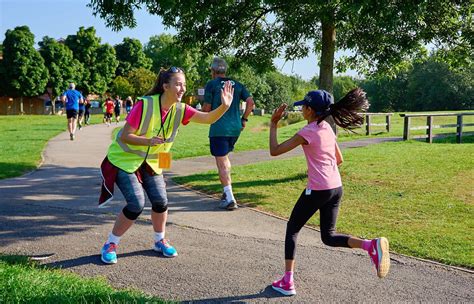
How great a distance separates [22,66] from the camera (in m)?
62.7

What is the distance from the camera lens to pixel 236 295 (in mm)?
4105

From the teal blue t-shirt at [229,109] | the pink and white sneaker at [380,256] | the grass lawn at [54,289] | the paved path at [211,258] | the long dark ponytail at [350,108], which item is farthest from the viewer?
the teal blue t-shirt at [229,109]

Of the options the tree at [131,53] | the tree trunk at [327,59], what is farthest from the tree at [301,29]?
the tree at [131,53]

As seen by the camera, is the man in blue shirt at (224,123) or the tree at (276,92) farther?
the tree at (276,92)

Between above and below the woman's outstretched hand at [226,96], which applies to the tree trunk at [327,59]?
above

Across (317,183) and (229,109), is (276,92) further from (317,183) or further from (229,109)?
(317,183)

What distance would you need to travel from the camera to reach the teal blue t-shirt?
7340 millimetres

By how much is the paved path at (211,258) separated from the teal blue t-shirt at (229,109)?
1.16 meters

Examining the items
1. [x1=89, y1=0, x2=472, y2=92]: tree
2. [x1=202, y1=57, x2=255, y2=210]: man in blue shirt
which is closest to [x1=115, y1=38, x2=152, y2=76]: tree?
[x1=89, y1=0, x2=472, y2=92]: tree

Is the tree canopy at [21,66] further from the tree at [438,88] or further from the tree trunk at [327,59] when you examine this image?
the tree trunk at [327,59]

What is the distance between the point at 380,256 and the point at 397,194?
14.5 ft

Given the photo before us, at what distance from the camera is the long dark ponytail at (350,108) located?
4.51 meters

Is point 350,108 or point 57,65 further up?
point 57,65

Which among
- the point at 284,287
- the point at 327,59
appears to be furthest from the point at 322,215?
the point at 327,59
